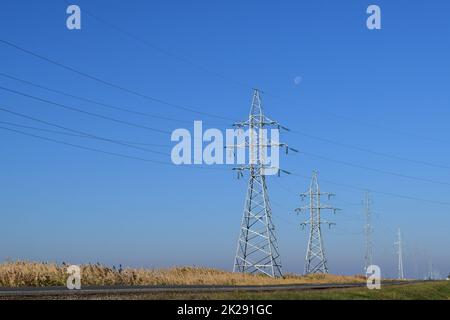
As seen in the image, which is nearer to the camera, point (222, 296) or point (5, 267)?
point (222, 296)

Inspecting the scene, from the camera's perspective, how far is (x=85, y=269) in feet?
143

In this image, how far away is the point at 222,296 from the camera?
95.4 feet

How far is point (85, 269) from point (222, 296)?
55.1ft

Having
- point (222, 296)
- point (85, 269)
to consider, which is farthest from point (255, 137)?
point (222, 296)
